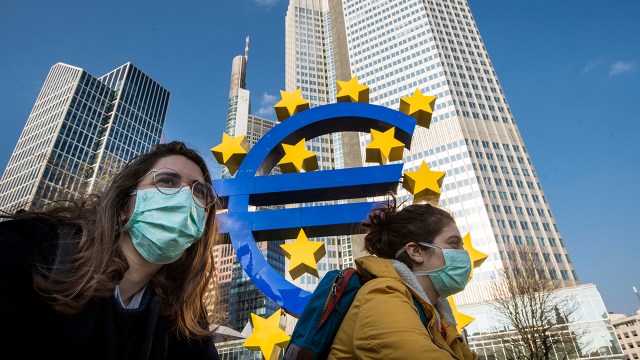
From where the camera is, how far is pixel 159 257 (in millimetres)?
1945

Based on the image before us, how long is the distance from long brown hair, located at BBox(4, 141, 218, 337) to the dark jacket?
0.05m

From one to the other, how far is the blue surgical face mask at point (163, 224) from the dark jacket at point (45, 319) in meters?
0.40

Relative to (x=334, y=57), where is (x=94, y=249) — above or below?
below

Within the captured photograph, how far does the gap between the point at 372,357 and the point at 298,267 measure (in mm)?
4171

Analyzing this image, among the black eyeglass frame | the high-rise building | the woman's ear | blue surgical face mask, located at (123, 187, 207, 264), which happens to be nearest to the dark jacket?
blue surgical face mask, located at (123, 187, 207, 264)

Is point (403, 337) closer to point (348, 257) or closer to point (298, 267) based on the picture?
point (298, 267)


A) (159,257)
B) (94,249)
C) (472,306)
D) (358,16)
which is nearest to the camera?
(94,249)

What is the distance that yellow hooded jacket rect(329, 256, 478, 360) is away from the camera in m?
1.30

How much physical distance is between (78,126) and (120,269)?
91.8 metres

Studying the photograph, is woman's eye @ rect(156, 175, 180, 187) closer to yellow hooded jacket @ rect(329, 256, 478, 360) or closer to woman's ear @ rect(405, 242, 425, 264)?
yellow hooded jacket @ rect(329, 256, 478, 360)

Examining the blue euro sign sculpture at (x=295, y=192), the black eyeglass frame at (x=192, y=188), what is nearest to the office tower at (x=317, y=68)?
the blue euro sign sculpture at (x=295, y=192)

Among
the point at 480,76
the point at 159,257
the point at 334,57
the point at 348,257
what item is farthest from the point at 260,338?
the point at 334,57

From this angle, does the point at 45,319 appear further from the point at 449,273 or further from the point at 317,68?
the point at 317,68

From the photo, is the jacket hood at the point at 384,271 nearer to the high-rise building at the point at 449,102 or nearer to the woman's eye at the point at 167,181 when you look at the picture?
the woman's eye at the point at 167,181
